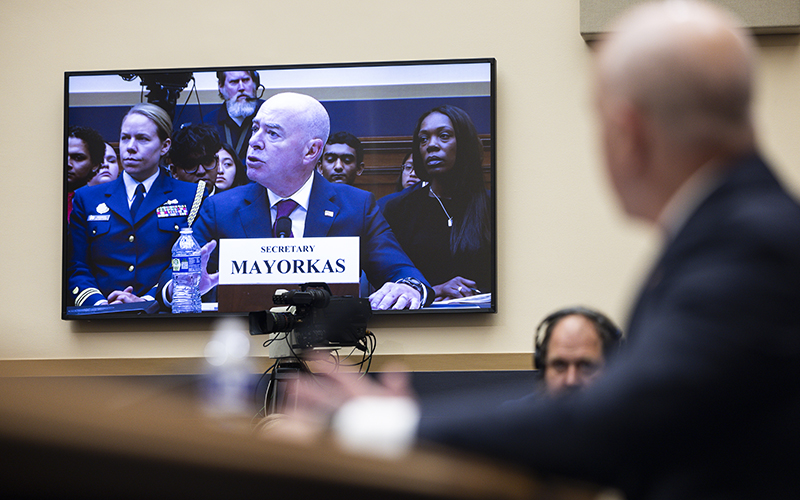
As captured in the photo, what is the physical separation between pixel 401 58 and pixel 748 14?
1592 millimetres

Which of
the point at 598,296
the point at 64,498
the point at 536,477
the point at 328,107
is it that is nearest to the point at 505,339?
the point at 598,296

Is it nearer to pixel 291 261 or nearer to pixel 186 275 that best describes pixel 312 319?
pixel 291 261

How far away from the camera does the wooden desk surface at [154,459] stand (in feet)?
0.92

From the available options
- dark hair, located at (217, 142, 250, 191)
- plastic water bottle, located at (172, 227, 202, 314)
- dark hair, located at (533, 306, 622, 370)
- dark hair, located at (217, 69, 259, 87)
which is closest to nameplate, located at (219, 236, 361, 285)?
plastic water bottle, located at (172, 227, 202, 314)

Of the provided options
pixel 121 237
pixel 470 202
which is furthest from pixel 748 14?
pixel 121 237

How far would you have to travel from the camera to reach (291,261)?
3332 mm

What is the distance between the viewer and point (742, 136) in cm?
62

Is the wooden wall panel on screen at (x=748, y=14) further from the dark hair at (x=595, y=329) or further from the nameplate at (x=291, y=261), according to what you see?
the dark hair at (x=595, y=329)

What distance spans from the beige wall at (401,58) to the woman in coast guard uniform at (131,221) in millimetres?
173

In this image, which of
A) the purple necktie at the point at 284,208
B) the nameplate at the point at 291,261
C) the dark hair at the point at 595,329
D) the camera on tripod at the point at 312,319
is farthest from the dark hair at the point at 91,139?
the dark hair at the point at 595,329

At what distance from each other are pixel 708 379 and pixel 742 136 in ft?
0.78

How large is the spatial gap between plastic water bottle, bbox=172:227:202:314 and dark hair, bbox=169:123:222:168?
351 mm

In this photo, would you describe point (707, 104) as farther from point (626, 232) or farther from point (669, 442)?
point (626, 232)

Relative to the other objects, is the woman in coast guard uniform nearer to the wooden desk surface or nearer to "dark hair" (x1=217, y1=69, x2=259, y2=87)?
"dark hair" (x1=217, y1=69, x2=259, y2=87)
